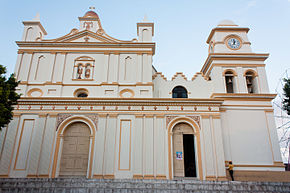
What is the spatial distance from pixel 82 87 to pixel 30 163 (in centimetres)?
610

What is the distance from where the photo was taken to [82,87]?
16766 mm

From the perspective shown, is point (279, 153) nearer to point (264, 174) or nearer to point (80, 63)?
point (264, 174)

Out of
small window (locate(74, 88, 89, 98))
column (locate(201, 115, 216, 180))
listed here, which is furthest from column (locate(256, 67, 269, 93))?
small window (locate(74, 88, 89, 98))

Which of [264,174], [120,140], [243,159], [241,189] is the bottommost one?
[241,189]

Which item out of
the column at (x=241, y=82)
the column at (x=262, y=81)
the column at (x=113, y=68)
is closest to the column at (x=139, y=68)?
the column at (x=113, y=68)

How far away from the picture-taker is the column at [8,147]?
47.4 ft

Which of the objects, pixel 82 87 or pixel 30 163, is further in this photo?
pixel 82 87

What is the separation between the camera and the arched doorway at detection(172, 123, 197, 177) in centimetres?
1526

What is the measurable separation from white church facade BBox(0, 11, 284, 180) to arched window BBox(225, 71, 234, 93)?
0.08 metres

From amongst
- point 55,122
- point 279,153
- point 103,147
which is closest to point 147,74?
point 103,147

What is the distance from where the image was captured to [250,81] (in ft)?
61.0

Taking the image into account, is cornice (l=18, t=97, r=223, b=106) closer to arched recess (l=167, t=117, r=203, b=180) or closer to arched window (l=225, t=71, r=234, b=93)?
arched recess (l=167, t=117, r=203, b=180)

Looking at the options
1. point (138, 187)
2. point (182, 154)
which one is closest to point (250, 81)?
point (182, 154)

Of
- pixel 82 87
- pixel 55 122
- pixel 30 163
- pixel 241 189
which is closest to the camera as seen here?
pixel 241 189
